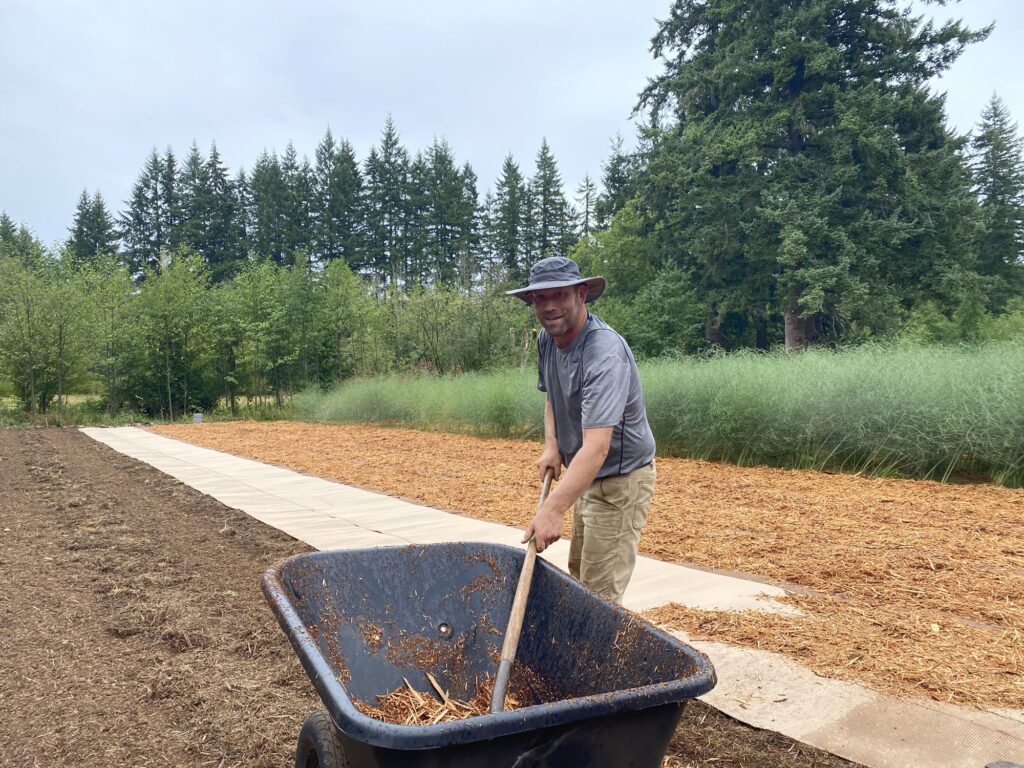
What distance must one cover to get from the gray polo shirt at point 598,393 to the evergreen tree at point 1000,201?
29539mm

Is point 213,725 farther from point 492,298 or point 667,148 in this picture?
point 667,148

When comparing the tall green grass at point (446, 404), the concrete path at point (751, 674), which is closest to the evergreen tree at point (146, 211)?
the tall green grass at point (446, 404)

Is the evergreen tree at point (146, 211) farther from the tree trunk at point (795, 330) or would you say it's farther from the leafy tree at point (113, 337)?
the tree trunk at point (795, 330)

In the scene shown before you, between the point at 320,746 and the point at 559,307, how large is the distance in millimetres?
1469

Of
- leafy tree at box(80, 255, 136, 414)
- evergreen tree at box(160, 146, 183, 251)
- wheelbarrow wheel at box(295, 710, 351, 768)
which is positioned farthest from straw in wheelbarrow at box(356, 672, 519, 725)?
evergreen tree at box(160, 146, 183, 251)

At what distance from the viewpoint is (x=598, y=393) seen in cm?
223

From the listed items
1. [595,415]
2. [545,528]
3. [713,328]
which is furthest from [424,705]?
[713,328]

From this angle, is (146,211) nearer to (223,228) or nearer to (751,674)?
(223,228)

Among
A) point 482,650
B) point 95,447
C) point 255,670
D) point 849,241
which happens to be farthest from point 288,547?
point 849,241

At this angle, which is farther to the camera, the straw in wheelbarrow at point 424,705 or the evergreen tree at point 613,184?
the evergreen tree at point 613,184

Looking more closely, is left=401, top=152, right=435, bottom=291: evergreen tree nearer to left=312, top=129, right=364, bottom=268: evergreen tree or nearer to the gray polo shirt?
left=312, top=129, right=364, bottom=268: evergreen tree

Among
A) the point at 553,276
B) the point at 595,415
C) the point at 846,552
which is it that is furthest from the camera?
the point at 846,552

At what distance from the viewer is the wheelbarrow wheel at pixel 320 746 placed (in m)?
1.67

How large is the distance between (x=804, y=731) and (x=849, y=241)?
19.9 meters
